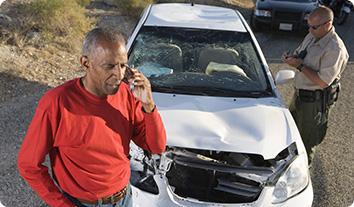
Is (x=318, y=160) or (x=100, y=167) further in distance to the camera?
(x=318, y=160)

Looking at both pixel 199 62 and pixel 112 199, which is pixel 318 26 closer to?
pixel 199 62

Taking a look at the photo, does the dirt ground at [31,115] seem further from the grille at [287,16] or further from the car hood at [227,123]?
the grille at [287,16]

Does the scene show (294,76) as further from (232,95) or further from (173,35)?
(173,35)

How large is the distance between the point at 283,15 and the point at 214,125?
8.99 metres

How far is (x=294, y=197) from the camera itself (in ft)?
10.0

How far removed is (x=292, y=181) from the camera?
3.08 metres

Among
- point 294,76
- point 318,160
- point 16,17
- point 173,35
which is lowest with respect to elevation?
point 318,160

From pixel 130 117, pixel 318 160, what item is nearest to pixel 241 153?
pixel 130 117

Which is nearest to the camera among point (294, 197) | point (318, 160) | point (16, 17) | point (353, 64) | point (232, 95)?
point (294, 197)

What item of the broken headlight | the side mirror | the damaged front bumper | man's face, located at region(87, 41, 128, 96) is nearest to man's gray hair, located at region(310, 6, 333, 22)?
the side mirror

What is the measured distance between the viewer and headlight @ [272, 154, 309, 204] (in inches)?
119

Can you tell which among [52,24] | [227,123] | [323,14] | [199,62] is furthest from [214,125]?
[52,24]

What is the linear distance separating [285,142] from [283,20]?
8.92m

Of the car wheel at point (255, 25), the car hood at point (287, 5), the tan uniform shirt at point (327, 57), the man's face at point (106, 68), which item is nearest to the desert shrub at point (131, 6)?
the car wheel at point (255, 25)
